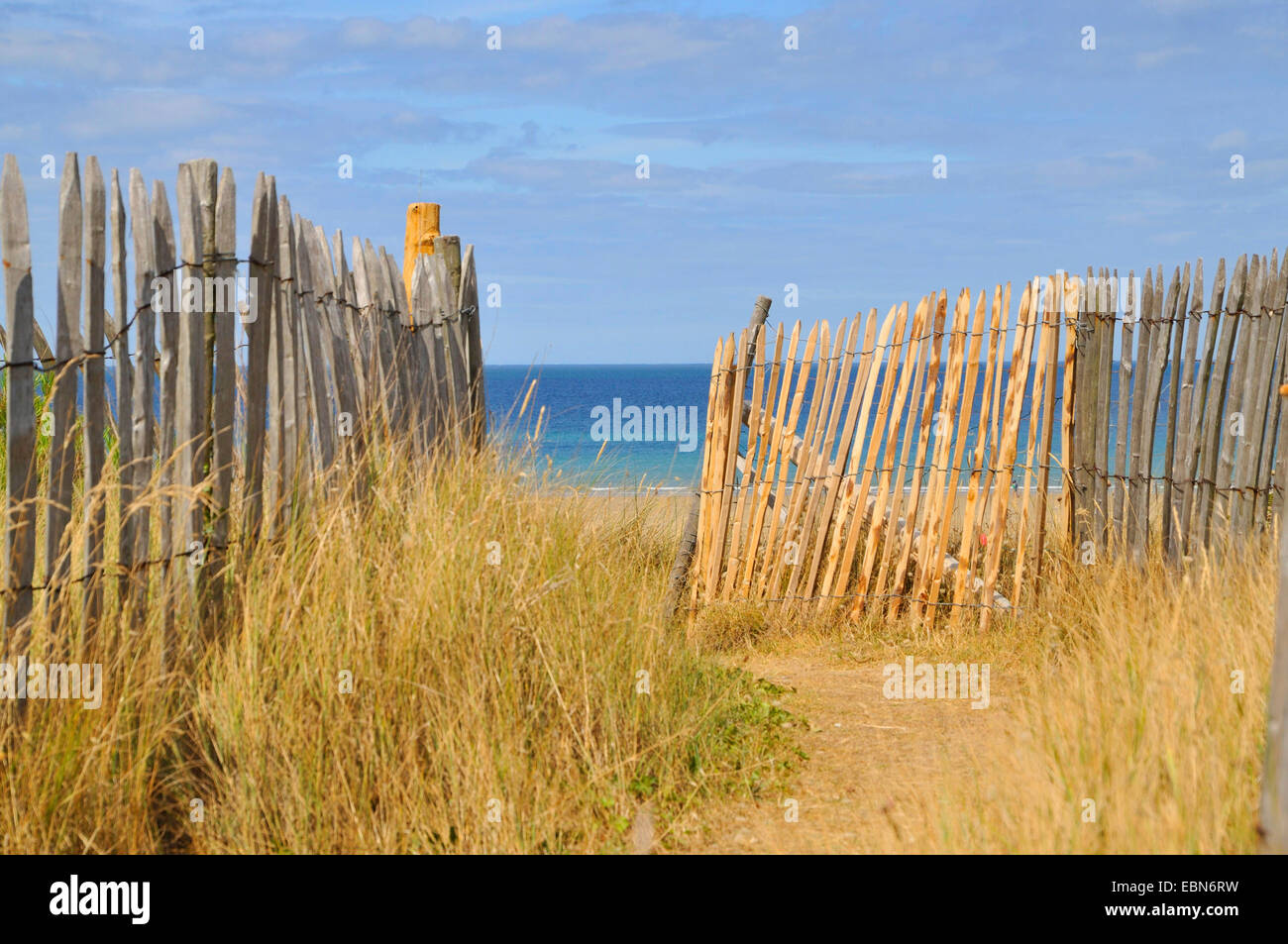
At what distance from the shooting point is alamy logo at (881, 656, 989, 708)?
496 cm

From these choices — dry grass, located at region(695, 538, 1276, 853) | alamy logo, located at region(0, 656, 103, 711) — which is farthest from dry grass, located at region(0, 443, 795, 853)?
dry grass, located at region(695, 538, 1276, 853)

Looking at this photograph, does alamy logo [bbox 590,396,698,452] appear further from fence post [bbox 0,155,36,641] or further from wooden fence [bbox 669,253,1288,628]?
fence post [bbox 0,155,36,641]

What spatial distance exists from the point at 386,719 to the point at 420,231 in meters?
3.34

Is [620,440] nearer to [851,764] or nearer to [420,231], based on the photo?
[420,231]

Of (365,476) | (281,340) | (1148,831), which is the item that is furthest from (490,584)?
(1148,831)

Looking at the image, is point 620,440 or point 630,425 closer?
point 630,425

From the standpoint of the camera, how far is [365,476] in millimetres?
4344

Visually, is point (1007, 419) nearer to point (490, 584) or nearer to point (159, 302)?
point (490, 584)

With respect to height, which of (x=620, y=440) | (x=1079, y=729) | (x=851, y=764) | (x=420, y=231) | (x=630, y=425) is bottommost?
(x=851, y=764)

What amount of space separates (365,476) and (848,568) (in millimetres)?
2887

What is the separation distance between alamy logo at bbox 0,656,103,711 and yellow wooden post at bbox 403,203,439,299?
3294 millimetres
